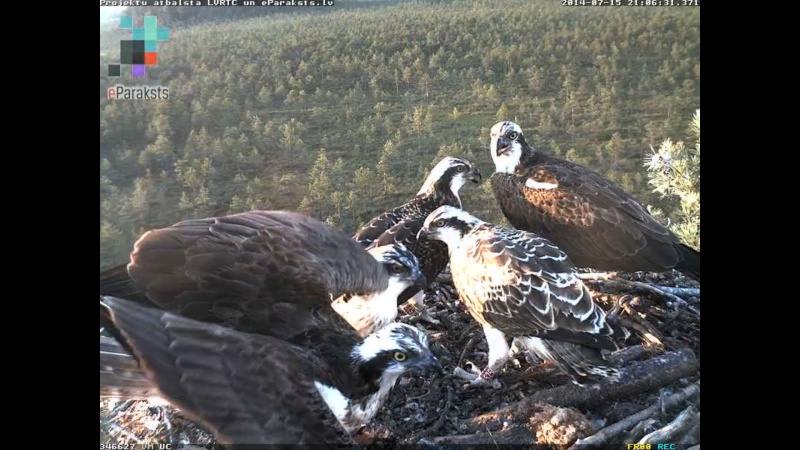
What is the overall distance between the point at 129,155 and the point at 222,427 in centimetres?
179

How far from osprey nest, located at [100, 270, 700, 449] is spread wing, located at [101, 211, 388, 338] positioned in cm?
57

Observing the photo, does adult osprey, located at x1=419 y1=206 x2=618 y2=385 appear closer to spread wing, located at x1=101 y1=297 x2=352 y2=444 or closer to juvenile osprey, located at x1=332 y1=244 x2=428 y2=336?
juvenile osprey, located at x1=332 y1=244 x2=428 y2=336

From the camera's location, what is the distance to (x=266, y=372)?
3346 millimetres

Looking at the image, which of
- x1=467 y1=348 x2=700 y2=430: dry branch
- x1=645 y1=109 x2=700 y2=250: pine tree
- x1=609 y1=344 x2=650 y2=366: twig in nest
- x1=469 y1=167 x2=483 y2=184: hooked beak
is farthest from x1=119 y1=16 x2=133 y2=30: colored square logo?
x1=609 y1=344 x2=650 y2=366: twig in nest

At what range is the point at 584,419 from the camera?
3.83 meters

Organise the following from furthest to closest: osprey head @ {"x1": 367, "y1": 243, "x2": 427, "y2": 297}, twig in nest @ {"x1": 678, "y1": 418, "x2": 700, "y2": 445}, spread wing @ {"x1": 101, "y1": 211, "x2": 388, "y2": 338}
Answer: twig in nest @ {"x1": 678, "y1": 418, "x2": 700, "y2": 445}, osprey head @ {"x1": 367, "y1": 243, "x2": 427, "y2": 297}, spread wing @ {"x1": 101, "y1": 211, "x2": 388, "y2": 338}

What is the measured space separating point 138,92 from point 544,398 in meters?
3.03

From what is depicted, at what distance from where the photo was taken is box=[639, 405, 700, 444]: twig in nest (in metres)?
3.92

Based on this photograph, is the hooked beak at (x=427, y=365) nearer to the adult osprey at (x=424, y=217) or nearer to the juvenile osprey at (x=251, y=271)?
the juvenile osprey at (x=251, y=271)

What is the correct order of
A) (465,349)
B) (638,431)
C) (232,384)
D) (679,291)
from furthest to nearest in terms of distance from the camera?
1. (679,291)
2. (465,349)
3. (638,431)
4. (232,384)

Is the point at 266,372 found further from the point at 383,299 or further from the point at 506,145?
the point at 506,145

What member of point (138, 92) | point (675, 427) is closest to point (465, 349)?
point (675, 427)

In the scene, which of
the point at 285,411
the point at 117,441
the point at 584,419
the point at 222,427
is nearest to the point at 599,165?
the point at 584,419

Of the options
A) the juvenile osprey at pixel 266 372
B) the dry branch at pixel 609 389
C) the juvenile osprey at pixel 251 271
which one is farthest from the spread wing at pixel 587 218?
the juvenile osprey at pixel 266 372
